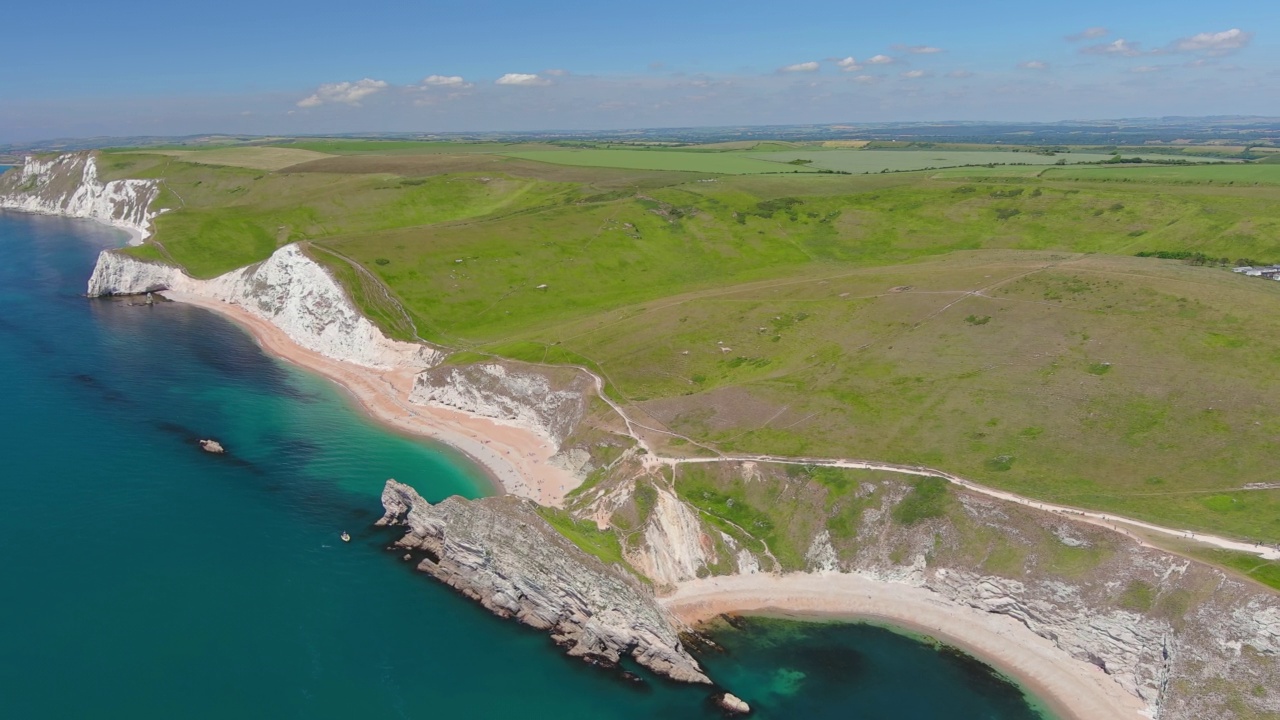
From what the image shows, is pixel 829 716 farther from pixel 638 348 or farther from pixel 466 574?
pixel 638 348

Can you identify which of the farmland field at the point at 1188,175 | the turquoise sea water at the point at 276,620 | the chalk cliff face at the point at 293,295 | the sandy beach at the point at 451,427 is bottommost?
the turquoise sea water at the point at 276,620

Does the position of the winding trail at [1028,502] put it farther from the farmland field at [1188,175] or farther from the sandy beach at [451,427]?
the farmland field at [1188,175]

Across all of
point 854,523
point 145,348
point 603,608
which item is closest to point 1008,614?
point 854,523

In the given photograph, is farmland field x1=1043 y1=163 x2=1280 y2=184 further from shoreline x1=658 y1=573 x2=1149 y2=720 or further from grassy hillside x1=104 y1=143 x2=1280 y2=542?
shoreline x1=658 y1=573 x2=1149 y2=720

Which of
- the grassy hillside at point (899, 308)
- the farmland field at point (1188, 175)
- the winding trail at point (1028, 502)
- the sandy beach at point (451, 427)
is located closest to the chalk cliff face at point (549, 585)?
the sandy beach at point (451, 427)

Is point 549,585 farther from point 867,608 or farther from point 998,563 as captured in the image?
point 998,563

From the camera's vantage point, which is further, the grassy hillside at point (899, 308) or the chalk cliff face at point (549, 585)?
the grassy hillside at point (899, 308)

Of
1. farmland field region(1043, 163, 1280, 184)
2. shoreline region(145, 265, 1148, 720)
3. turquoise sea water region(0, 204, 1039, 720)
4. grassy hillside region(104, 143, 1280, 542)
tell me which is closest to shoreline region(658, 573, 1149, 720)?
shoreline region(145, 265, 1148, 720)
